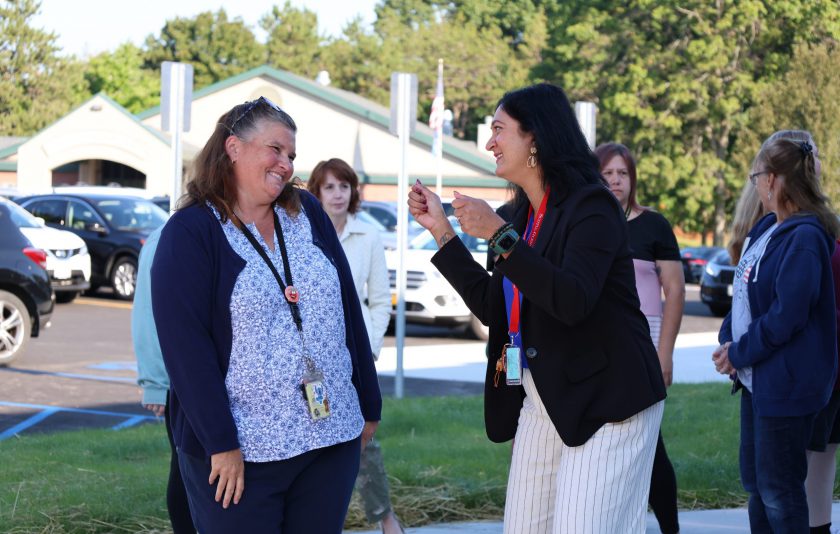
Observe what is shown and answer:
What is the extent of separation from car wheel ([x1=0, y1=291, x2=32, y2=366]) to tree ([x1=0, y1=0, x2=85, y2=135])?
6307cm

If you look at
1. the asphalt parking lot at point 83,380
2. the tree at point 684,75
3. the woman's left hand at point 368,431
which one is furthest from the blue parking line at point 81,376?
the tree at point 684,75

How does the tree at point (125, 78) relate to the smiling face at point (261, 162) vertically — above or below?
above

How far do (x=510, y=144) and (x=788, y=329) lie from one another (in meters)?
1.54

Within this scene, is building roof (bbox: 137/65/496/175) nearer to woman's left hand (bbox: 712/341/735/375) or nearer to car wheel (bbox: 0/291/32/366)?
car wheel (bbox: 0/291/32/366)

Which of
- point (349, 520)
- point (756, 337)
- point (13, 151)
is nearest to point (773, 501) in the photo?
point (756, 337)

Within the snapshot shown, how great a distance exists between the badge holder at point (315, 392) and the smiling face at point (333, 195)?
2589 mm

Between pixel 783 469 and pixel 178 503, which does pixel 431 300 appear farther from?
pixel 783 469

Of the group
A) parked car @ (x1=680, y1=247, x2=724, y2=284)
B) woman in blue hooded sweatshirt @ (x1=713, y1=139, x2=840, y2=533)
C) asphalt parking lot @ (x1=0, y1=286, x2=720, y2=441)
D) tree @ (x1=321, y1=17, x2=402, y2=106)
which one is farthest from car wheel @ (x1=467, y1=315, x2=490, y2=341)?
tree @ (x1=321, y1=17, x2=402, y2=106)

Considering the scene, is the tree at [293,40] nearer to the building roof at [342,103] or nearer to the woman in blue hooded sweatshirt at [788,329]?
the building roof at [342,103]

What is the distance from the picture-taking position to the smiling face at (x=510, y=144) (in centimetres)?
365

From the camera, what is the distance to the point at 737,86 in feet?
156

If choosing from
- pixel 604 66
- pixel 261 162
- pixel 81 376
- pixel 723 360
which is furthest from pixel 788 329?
pixel 604 66

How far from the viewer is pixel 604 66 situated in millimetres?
50812

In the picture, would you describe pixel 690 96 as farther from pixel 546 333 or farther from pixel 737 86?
pixel 546 333
